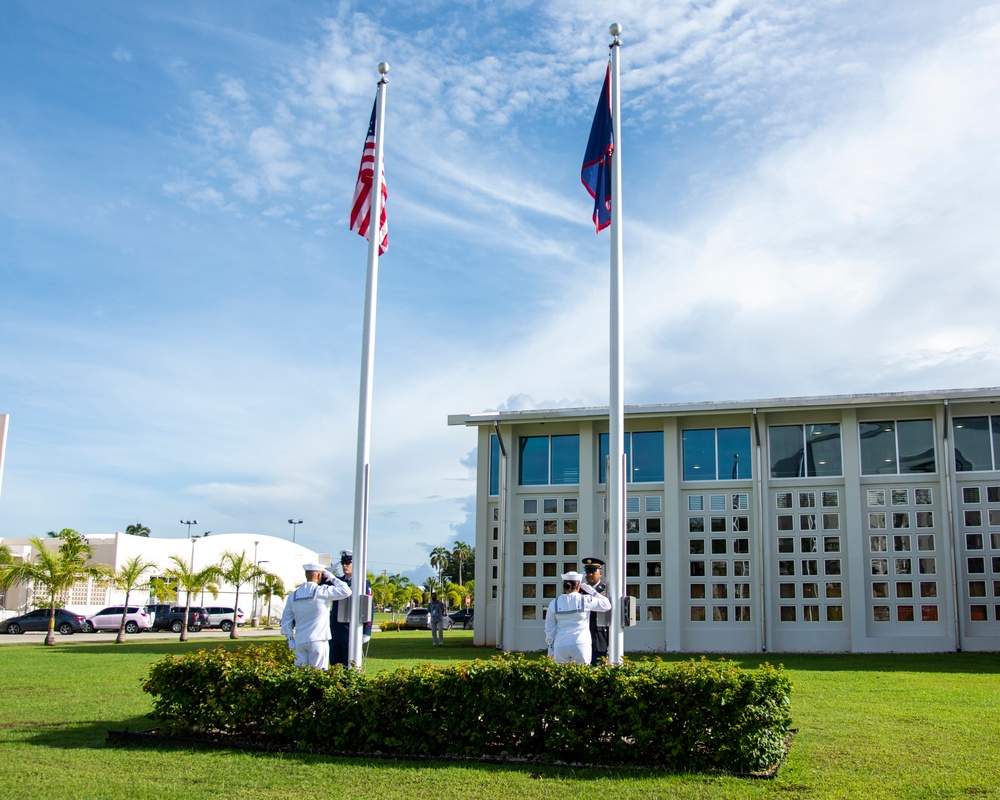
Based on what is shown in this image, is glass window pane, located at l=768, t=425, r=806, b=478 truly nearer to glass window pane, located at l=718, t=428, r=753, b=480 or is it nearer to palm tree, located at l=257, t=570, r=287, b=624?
glass window pane, located at l=718, t=428, r=753, b=480

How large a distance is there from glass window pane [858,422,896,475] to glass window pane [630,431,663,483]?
500cm

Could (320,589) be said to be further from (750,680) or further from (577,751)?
(750,680)

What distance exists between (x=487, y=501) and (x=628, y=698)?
17.4 meters

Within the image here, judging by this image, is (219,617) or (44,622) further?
(219,617)

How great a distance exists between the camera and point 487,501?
85.6 ft

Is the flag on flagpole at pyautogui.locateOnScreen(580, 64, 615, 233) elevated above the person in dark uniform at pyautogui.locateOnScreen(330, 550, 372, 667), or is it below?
above

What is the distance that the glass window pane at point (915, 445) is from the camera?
2278 centimetres

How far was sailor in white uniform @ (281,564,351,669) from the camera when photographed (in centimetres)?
1120

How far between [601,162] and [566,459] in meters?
13.8

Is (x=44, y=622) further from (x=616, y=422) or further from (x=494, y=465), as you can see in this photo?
(x=616, y=422)

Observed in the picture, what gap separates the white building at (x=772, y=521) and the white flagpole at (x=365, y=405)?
12386 millimetres

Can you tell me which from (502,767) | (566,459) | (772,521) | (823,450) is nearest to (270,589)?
(566,459)

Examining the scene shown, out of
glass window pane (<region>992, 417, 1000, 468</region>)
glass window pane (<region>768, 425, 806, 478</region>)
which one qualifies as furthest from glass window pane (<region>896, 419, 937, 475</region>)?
glass window pane (<region>768, 425, 806, 478</region>)

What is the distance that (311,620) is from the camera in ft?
36.8
